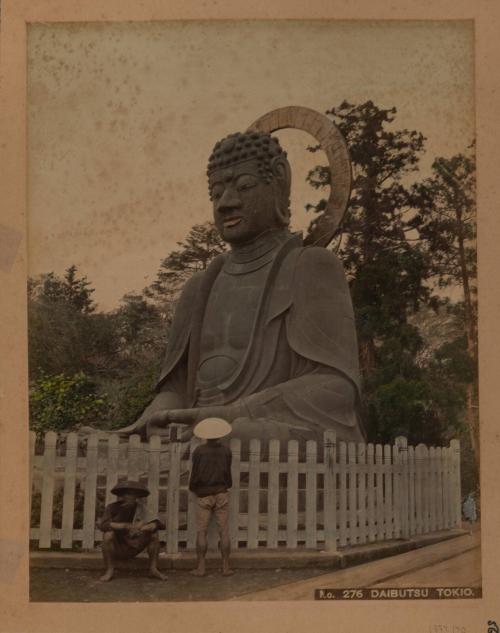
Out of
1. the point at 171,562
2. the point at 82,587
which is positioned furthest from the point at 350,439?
the point at 82,587

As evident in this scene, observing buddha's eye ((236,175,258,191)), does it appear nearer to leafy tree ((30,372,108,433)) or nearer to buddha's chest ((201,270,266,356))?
buddha's chest ((201,270,266,356))

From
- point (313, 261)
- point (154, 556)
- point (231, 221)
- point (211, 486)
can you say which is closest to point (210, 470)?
point (211, 486)

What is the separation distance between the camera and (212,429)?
8664 millimetres

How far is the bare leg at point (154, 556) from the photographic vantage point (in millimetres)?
8164

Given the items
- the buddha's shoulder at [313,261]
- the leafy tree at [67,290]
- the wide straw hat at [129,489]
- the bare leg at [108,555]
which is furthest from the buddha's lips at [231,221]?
the bare leg at [108,555]

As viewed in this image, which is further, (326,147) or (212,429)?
(326,147)

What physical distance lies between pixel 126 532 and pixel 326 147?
476 cm

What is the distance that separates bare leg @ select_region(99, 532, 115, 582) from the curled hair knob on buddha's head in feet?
12.8

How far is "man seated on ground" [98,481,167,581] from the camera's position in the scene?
26.8ft

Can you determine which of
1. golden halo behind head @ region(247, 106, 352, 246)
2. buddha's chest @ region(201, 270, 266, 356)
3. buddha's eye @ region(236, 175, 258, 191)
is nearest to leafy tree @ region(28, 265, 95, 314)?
buddha's chest @ region(201, 270, 266, 356)

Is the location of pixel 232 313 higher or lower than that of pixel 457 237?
lower

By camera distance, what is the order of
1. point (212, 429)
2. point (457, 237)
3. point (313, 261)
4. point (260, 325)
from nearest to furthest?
point (212, 429) → point (260, 325) → point (313, 261) → point (457, 237)

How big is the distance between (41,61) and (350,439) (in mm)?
4680

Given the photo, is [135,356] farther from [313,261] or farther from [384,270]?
[313,261]
